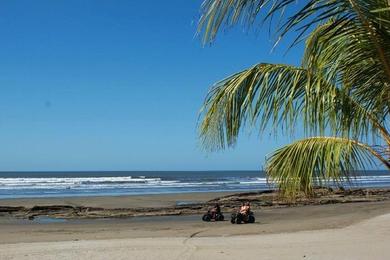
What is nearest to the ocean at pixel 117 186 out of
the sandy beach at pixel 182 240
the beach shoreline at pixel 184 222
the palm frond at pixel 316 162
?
the beach shoreline at pixel 184 222

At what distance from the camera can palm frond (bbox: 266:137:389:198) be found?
4.68 metres

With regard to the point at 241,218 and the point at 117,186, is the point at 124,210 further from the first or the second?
the point at 117,186

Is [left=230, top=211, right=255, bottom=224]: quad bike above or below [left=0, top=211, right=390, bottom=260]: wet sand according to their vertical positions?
above

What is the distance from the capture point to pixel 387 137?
461 centimetres

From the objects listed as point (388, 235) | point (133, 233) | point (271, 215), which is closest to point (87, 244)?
point (133, 233)

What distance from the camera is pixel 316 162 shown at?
480 centimetres

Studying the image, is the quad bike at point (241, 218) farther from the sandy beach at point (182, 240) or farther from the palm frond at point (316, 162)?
the palm frond at point (316, 162)

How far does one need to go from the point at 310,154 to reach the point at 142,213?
2235 centimetres

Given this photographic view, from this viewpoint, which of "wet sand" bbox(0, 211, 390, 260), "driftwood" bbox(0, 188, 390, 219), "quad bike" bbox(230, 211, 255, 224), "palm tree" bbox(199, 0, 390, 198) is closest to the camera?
"palm tree" bbox(199, 0, 390, 198)

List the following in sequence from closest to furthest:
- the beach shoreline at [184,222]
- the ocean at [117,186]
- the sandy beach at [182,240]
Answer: the sandy beach at [182,240]
the beach shoreline at [184,222]
the ocean at [117,186]

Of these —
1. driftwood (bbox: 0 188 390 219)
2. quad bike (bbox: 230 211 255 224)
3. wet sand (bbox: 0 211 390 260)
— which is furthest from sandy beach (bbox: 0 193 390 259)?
driftwood (bbox: 0 188 390 219)

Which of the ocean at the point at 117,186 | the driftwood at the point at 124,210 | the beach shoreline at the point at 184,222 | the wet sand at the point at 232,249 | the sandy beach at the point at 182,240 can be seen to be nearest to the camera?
the wet sand at the point at 232,249

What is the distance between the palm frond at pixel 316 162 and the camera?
468cm

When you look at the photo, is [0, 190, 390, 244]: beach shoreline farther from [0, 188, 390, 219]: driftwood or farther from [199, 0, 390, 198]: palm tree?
[199, 0, 390, 198]: palm tree
